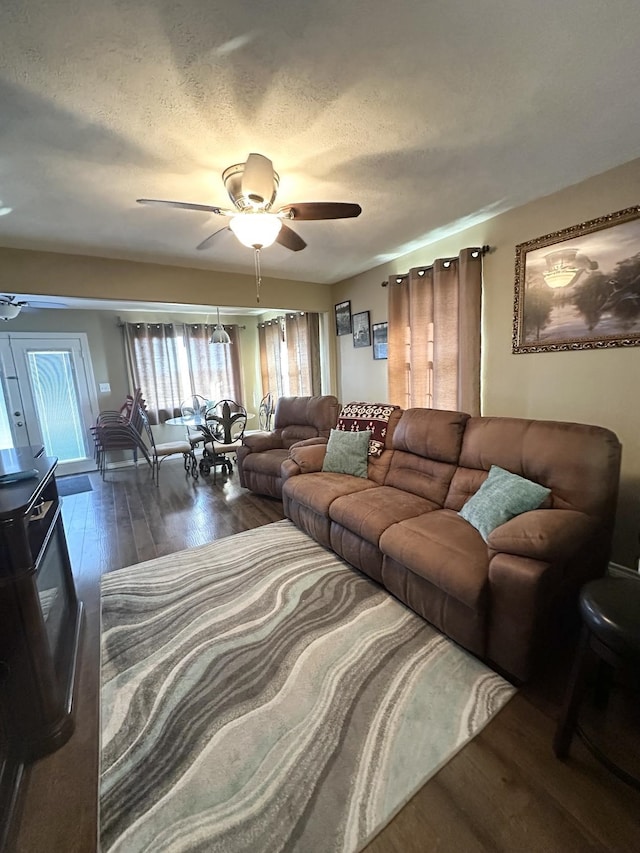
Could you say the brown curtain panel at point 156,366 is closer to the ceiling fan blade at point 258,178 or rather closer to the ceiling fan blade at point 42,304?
the ceiling fan blade at point 42,304

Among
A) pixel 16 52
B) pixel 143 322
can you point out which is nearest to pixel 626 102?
pixel 16 52

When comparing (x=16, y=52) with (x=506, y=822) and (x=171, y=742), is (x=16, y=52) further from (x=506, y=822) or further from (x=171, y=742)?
(x=506, y=822)

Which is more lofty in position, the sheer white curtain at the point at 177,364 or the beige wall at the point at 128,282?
the beige wall at the point at 128,282

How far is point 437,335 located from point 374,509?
1.83 m

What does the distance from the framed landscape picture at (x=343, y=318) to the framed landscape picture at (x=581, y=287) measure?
209 centimetres

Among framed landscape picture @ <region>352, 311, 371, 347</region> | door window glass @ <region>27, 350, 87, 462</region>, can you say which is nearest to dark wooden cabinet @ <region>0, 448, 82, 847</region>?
framed landscape picture @ <region>352, 311, 371, 347</region>

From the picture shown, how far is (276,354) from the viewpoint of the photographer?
6.18 metres

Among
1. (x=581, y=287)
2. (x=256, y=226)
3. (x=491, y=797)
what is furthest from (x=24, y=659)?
(x=581, y=287)

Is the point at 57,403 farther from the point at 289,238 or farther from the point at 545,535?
the point at 545,535

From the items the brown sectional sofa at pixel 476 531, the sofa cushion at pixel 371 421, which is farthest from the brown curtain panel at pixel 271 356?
the brown sectional sofa at pixel 476 531

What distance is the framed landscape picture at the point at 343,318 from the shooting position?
4324 millimetres

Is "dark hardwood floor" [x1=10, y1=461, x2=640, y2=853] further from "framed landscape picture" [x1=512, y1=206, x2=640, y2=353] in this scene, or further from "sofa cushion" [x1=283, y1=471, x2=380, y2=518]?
"framed landscape picture" [x1=512, y1=206, x2=640, y2=353]

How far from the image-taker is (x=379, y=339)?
12.9ft

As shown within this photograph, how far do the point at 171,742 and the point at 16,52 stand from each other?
2.53 m
